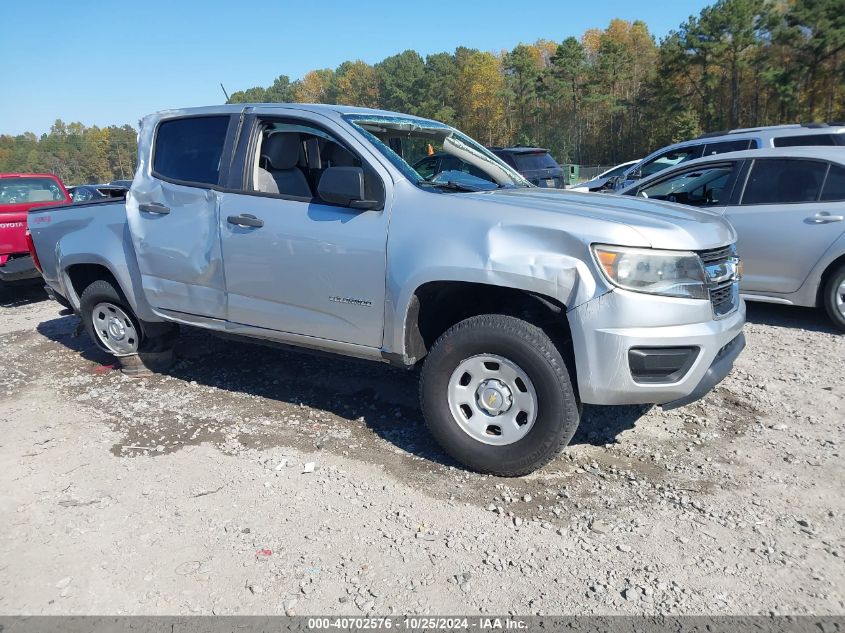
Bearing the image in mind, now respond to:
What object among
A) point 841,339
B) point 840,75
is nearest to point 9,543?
point 841,339

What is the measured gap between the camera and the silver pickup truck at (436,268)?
121 inches

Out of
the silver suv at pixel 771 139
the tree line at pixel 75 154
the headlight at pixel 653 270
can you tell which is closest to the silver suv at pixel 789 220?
the silver suv at pixel 771 139

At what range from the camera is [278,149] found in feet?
14.2

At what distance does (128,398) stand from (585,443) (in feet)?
11.5

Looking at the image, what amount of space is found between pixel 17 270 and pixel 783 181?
9.27 meters

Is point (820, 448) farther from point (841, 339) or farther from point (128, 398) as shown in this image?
point (128, 398)

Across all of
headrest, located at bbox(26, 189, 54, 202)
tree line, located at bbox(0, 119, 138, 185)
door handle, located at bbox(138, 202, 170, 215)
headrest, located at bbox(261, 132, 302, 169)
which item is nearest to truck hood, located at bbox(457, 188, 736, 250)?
headrest, located at bbox(261, 132, 302, 169)

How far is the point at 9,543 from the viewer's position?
3.03m

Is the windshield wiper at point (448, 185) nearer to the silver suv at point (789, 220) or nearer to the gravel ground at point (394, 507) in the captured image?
the gravel ground at point (394, 507)

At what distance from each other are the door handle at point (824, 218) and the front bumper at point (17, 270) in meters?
9.20

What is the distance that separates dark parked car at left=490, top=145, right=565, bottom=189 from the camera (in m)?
14.7

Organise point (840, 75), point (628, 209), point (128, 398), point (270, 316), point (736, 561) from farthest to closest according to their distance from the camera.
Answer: point (840, 75) < point (128, 398) < point (270, 316) < point (628, 209) < point (736, 561)

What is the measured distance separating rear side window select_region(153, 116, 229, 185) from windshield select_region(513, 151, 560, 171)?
1106cm

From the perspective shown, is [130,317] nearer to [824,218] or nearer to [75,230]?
[75,230]
